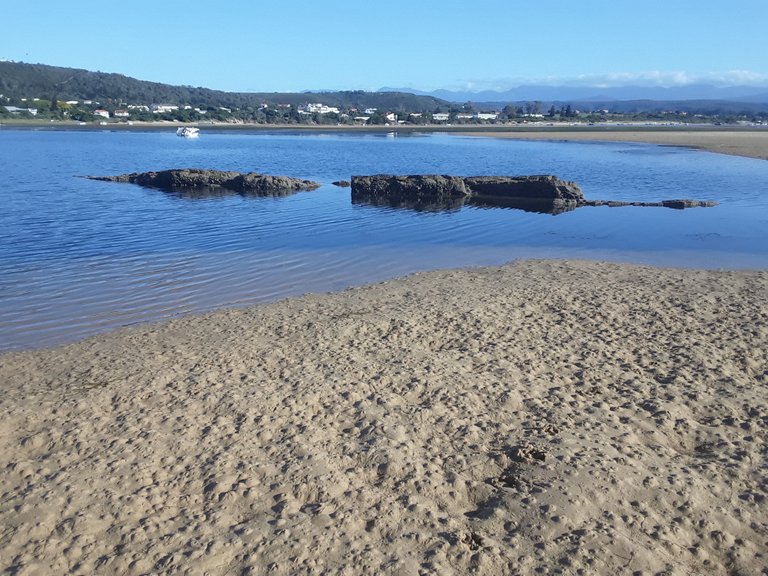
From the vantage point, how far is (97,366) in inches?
322

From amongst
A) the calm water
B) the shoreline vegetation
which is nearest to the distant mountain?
the calm water

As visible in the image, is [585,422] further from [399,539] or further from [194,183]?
[194,183]

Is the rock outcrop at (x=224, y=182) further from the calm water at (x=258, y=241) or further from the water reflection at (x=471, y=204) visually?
the water reflection at (x=471, y=204)

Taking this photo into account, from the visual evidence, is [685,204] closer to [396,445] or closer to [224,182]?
[224,182]

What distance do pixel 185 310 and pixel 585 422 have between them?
23.4 feet

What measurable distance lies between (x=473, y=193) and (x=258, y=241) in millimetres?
12755

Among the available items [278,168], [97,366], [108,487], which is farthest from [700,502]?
[278,168]

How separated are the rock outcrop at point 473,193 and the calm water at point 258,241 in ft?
3.80

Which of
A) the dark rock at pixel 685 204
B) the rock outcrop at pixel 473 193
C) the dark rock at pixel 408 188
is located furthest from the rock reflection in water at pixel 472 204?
the dark rock at pixel 685 204

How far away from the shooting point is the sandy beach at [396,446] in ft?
15.5

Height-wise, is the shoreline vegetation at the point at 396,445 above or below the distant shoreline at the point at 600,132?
above

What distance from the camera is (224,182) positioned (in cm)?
2962

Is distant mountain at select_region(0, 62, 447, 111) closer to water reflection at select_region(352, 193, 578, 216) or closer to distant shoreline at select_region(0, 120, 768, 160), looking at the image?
distant shoreline at select_region(0, 120, 768, 160)

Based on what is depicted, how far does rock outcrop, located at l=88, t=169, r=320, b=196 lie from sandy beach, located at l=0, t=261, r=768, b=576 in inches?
758
